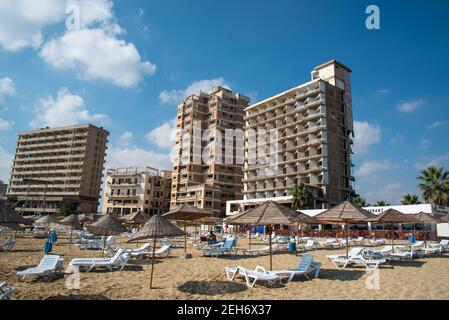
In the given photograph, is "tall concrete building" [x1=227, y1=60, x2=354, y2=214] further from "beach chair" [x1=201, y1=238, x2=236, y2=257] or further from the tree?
the tree

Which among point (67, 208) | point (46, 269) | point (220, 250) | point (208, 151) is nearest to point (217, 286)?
point (46, 269)

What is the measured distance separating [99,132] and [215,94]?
3774cm

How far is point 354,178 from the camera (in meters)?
58.3

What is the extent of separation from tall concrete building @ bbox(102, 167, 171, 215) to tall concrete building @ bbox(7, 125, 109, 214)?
A: 885 centimetres

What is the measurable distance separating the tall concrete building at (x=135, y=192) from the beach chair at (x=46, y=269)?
6869 cm

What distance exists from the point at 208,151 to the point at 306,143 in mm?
28846

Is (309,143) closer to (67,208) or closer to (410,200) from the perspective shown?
(410,200)

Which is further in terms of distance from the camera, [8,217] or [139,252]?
[139,252]

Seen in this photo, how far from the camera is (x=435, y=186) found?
41938 mm

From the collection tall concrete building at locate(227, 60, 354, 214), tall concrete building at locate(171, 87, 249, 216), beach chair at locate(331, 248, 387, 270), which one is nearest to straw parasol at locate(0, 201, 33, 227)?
beach chair at locate(331, 248, 387, 270)

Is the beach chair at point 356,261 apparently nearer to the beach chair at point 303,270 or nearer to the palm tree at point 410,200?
the beach chair at point 303,270

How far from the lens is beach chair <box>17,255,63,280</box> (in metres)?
9.28
